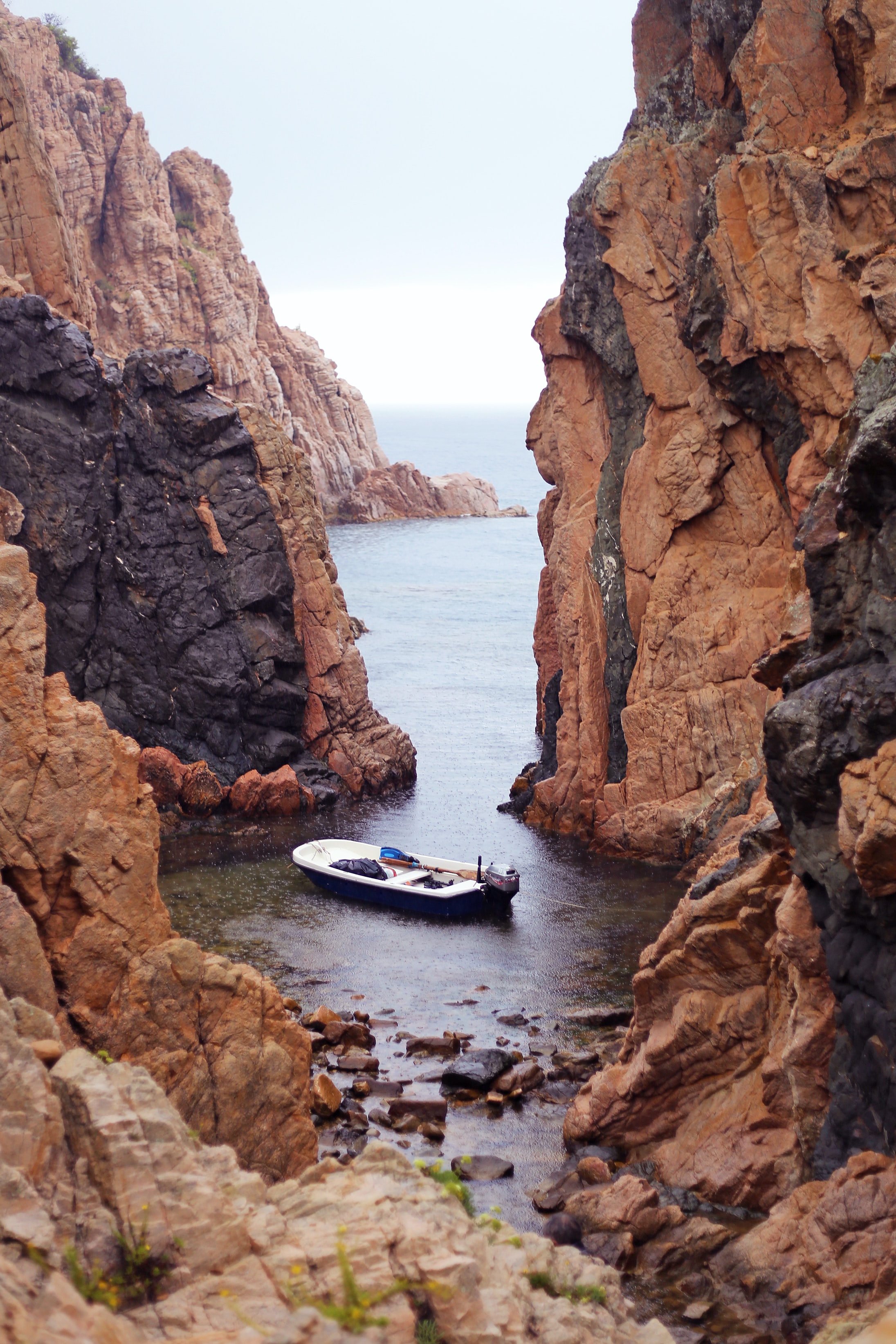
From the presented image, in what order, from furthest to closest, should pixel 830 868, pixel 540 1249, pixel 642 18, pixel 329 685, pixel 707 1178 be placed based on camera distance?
pixel 329 685 < pixel 642 18 < pixel 707 1178 < pixel 830 868 < pixel 540 1249

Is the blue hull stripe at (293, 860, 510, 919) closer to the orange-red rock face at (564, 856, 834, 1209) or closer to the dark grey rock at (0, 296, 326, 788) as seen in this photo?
the dark grey rock at (0, 296, 326, 788)

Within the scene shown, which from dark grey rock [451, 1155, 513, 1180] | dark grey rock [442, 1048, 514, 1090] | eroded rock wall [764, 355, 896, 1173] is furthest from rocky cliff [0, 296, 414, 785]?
eroded rock wall [764, 355, 896, 1173]

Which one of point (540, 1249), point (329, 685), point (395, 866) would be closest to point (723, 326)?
point (395, 866)

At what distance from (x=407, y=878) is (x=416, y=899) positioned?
4.76 ft

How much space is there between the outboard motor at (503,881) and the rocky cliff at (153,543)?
52.0 ft

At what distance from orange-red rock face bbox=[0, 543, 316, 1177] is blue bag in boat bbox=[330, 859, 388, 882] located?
21080 mm

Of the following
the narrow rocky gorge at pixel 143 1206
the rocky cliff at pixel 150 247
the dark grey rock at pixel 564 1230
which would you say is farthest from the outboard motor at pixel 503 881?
the rocky cliff at pixel 150 247

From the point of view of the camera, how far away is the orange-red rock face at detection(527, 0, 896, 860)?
1416 inches

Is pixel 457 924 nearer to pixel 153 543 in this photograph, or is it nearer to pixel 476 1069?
pixel 476 1069

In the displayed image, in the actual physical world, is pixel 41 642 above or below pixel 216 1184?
above

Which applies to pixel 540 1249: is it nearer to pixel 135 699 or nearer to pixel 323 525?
pixel 135 699

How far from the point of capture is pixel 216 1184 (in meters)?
11.3

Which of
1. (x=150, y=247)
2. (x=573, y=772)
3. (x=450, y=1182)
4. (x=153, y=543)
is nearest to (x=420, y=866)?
(x=573, y=772)

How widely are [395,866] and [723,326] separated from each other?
20.3 meters
